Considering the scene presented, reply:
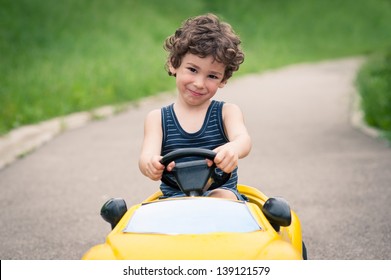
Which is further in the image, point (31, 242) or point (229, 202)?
point (31, 242)

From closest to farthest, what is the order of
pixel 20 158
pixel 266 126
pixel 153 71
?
pixel 20 158, pixel 266 126, pixel 153 71

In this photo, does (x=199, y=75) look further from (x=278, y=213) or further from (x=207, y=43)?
(x=278, y=213)

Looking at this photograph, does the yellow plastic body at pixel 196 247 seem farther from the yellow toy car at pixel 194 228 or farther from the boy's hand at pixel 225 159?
the boy's hand at pixel 225 159

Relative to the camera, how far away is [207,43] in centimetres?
332

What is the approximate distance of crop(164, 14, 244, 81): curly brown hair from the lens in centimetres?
331

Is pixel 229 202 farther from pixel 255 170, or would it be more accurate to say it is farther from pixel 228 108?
pixel 255 170

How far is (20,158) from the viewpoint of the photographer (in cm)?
787

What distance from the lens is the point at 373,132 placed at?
9.00 metres

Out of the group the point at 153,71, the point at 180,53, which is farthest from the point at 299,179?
the point at 153,71

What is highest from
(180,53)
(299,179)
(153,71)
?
(180,53)

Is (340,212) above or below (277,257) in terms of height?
below

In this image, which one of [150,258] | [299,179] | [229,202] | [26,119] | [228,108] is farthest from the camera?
[26,119]

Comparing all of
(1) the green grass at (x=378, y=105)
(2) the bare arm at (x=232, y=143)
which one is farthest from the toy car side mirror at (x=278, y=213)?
(1) the green grass at (x=378, y=105)

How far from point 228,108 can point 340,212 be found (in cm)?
215
